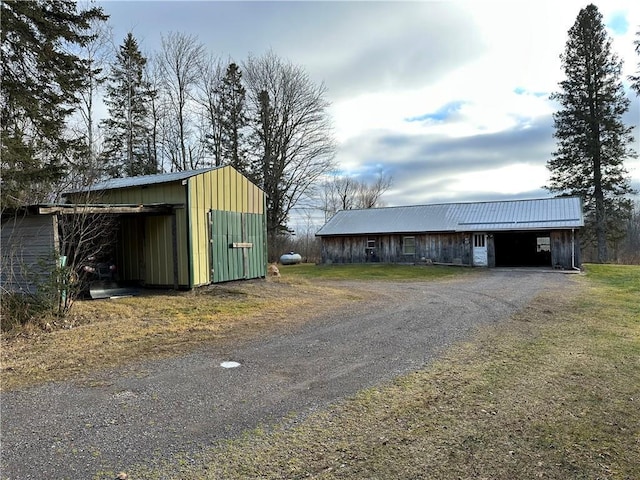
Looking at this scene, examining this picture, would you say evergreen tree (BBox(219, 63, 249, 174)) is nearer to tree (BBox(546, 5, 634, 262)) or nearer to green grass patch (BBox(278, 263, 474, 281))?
green grass patch (BBox(278, 263, 474, 281))

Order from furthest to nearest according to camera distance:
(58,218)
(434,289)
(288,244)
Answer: (288,244)
(434,289)
(58,218)

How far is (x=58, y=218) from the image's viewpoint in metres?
8.70

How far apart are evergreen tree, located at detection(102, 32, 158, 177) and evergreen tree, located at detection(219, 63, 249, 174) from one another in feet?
18.3

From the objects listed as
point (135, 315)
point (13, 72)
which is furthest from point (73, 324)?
point (13, 72)

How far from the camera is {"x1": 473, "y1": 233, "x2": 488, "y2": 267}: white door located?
2342 centimetres

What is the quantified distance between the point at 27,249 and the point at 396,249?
2053cm

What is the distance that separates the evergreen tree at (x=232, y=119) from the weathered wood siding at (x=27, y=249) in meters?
22.0

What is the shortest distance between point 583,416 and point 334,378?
8.13 ft

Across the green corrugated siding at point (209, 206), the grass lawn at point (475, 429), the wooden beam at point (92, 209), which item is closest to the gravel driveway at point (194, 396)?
the grass lawn at point (475, 429)

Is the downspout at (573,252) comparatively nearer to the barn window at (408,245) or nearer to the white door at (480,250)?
the white door at (480,250)

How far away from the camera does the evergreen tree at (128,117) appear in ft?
82.5

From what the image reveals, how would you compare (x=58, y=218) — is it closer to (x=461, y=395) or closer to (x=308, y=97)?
(x=461, y=395)

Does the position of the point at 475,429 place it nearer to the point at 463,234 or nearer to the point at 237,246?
the point at 237,246

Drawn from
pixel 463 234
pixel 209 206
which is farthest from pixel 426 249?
pixel 209 206
